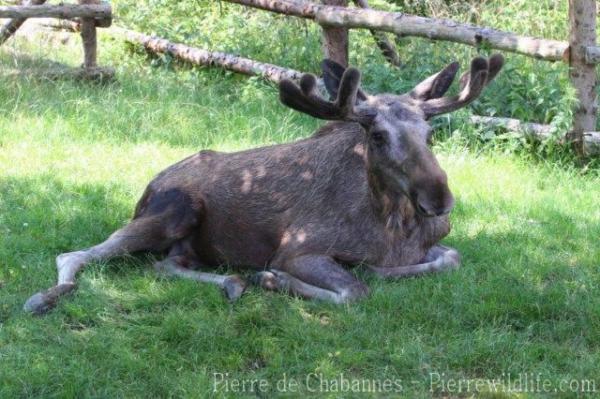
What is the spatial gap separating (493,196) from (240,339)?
11.6 feet

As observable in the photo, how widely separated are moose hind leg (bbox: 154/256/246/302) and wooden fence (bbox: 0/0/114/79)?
17.7 ft

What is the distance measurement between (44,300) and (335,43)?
5635 mm

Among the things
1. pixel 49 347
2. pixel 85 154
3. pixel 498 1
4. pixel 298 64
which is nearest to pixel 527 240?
pixel 49 347

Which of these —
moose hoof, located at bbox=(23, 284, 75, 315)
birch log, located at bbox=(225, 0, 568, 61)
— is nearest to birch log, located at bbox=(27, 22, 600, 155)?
birch log, located at bbox=(225, 0, 568, 61)

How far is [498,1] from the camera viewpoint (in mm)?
14016

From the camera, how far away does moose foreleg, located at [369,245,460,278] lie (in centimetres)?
653

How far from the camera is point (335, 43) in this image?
10.7 meters

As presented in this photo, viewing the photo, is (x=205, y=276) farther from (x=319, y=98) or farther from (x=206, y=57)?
(x=206, y=57)

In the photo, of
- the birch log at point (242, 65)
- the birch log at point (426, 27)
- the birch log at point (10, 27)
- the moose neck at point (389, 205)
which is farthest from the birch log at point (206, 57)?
the moose neck at point (389, 205)

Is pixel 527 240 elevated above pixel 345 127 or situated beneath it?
situated beneath

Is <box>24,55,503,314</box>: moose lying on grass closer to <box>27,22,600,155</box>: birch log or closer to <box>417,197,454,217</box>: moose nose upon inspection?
<box>417,197,454,217</box>: moose nose

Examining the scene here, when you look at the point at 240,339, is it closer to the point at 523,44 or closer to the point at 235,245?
the point at 235,245

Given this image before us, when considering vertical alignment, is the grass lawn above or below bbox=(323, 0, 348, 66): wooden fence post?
below

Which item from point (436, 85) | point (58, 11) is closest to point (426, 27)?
point (436, 85)
